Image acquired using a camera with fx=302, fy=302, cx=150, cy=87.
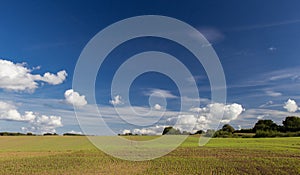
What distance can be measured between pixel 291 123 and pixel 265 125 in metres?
7.82

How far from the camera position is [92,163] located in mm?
32375

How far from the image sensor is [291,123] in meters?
93.6

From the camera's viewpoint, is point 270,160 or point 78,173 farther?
point 270,160

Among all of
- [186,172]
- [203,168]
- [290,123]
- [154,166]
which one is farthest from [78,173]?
[290,123]

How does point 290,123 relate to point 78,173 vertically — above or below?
above

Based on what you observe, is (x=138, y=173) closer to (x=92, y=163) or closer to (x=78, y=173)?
(x=78, y=173)

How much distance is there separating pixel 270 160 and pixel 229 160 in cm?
403

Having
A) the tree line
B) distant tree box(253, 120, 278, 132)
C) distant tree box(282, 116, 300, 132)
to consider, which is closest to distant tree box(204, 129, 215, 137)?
the tree line

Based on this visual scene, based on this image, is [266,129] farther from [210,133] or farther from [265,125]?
[210,133]

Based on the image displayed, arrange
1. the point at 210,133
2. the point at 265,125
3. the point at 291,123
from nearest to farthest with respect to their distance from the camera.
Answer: the point at 291,123, the point at 210,133, the point at 265,125

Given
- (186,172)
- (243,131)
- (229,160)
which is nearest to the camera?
(186,172)

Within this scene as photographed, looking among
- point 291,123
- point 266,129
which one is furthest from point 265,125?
point 291,123

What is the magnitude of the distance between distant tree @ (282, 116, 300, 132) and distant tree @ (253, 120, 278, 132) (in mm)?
3129

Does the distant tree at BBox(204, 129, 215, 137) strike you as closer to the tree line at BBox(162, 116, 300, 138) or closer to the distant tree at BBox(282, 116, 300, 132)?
the tree line at BBox(162, 116, 300, 138)
